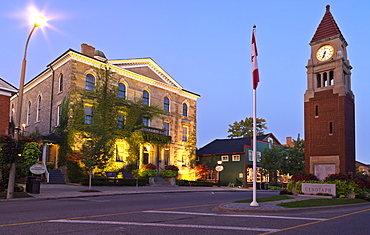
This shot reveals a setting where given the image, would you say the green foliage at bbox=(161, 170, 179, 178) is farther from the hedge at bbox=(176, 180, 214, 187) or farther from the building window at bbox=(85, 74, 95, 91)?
the building window at bbox=(85, 74, 95, 91)

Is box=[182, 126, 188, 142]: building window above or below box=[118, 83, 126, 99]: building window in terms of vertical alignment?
below

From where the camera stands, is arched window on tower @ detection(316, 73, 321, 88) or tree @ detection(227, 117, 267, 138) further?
tree @ detection(227, 117, 267, 138)

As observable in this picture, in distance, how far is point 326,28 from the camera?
2838cm

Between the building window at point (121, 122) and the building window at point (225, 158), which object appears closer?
the building window at point (121, 122)

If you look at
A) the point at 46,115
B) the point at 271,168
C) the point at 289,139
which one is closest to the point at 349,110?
the point at 271,168

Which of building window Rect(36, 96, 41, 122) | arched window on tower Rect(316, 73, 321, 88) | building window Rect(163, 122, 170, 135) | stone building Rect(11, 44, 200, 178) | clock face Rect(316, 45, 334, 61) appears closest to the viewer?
clock face Rect(316, 45, 334, 61)

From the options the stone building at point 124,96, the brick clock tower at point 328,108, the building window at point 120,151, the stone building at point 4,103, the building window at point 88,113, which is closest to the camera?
the brick clock tower at point 328,108

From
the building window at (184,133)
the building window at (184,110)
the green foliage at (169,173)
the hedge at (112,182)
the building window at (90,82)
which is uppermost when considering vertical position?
the building window at (90,82)

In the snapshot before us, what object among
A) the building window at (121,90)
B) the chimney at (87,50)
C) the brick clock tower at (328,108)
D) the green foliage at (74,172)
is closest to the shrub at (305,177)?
the brick clock tower at (328,108)

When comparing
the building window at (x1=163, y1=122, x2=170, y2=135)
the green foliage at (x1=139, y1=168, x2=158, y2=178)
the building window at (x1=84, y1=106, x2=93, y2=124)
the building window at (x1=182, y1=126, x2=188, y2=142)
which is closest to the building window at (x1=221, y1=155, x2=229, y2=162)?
the building window at (x1=182, y1=126, x2=188, y2=142)

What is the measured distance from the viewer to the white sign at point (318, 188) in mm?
20922

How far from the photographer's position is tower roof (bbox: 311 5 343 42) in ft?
91.1

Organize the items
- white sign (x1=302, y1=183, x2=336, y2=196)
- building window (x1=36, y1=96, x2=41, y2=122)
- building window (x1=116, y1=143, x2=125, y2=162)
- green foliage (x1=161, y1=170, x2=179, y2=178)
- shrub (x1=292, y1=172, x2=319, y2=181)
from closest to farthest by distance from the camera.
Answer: white sign (x1=302, y1=183, x2=336, y2=196), shrub (x1=292, y1=172, x2=319, y2=181), building window (x1=116, y1=143, x2=125, y2=162), green foliage (x1=161, y1=170, x2=179, y2=178), building window (x1=36, y1=96, x2=41, y2=122)

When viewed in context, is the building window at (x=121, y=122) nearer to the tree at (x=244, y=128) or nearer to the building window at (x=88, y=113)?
the building window at (x=88, y=113)
